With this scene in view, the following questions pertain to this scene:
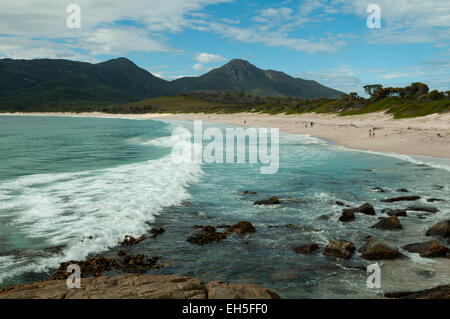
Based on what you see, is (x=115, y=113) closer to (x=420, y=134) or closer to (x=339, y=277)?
(x=420, y=134)

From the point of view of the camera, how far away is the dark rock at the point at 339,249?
10109 millimetres

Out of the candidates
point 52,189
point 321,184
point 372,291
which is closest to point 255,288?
point 372,291

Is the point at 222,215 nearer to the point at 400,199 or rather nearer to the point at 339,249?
the point at 339,249

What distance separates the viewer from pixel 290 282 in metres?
8.54

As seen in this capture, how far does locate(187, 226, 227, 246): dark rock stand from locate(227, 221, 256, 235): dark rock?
0.59 meters

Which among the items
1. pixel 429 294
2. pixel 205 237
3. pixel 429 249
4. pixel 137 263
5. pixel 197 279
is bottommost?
pixel 137 263

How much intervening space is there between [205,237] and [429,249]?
6.89m

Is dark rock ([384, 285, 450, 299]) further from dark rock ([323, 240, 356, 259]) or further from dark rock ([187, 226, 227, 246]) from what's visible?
dark rock ([187, 226, 227, 246])

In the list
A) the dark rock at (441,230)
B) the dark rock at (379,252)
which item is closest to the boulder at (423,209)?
the dark rock at (441,230)

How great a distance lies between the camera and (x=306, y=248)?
10562 mm

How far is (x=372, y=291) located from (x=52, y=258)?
8.75m

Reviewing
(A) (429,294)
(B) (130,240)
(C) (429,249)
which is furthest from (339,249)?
(B) (130,240)

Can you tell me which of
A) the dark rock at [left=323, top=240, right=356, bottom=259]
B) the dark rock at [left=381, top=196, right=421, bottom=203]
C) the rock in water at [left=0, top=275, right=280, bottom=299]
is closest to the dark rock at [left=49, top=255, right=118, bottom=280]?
the rock in water at [left=0, top=275, right=280, bottom=299]
